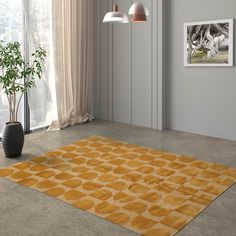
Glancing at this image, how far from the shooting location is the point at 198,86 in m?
5.38

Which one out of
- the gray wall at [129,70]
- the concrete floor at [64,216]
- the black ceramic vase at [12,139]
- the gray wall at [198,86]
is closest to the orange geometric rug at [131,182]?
the concrete floor at [64,216]

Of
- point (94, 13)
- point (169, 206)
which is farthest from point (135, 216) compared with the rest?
point (94, 13)

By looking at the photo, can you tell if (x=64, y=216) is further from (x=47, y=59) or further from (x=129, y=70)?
(x=129, y=70)

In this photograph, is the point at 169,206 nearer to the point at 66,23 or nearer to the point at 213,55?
the point at 213,55

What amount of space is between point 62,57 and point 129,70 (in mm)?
1172

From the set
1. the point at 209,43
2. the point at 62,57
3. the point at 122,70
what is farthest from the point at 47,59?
the point at 209,43

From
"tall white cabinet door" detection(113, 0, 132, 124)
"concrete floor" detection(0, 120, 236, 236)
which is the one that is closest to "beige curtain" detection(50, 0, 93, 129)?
"tall white cabinet door" detection(113, 0, 132, 124)

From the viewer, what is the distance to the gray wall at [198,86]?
507cm

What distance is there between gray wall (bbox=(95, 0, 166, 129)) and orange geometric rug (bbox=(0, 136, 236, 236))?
132 cm

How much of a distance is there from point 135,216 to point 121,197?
1.26 ft

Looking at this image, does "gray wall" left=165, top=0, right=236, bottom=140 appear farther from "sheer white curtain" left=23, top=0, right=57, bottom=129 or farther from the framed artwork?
"sheer white curtain" left=23, top=0, right=57, bottom=129

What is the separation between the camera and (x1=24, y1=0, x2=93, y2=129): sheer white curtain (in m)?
5.55

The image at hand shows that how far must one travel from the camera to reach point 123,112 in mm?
6258

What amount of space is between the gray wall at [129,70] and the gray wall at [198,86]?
0.19 meters
